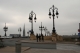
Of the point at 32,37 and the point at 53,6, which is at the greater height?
the point at 53,6

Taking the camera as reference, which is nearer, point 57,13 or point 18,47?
point 18,47

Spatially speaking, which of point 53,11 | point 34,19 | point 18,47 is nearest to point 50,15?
point 53,11

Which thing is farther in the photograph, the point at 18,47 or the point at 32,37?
the point at 32,37

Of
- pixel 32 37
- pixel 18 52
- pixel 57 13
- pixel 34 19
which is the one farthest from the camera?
pixel 32 37

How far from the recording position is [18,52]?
9.63 m

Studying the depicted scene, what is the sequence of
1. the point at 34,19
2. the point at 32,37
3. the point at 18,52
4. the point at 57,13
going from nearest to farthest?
1. the point at 18,52
2. the point at 57,13
3. the point at 34,19
4. the point at 32,37

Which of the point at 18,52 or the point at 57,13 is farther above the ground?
the point at 57,13

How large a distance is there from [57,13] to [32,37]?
1675cm

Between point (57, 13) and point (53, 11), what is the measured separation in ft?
3.37

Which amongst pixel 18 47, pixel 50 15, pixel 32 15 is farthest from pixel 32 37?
pixel 18 47

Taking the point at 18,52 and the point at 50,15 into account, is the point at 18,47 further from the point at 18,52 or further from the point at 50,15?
the point at 50,15

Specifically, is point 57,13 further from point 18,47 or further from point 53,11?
point 18,47

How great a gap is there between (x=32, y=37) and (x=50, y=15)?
16031 millimetres

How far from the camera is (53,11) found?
36.9 m
